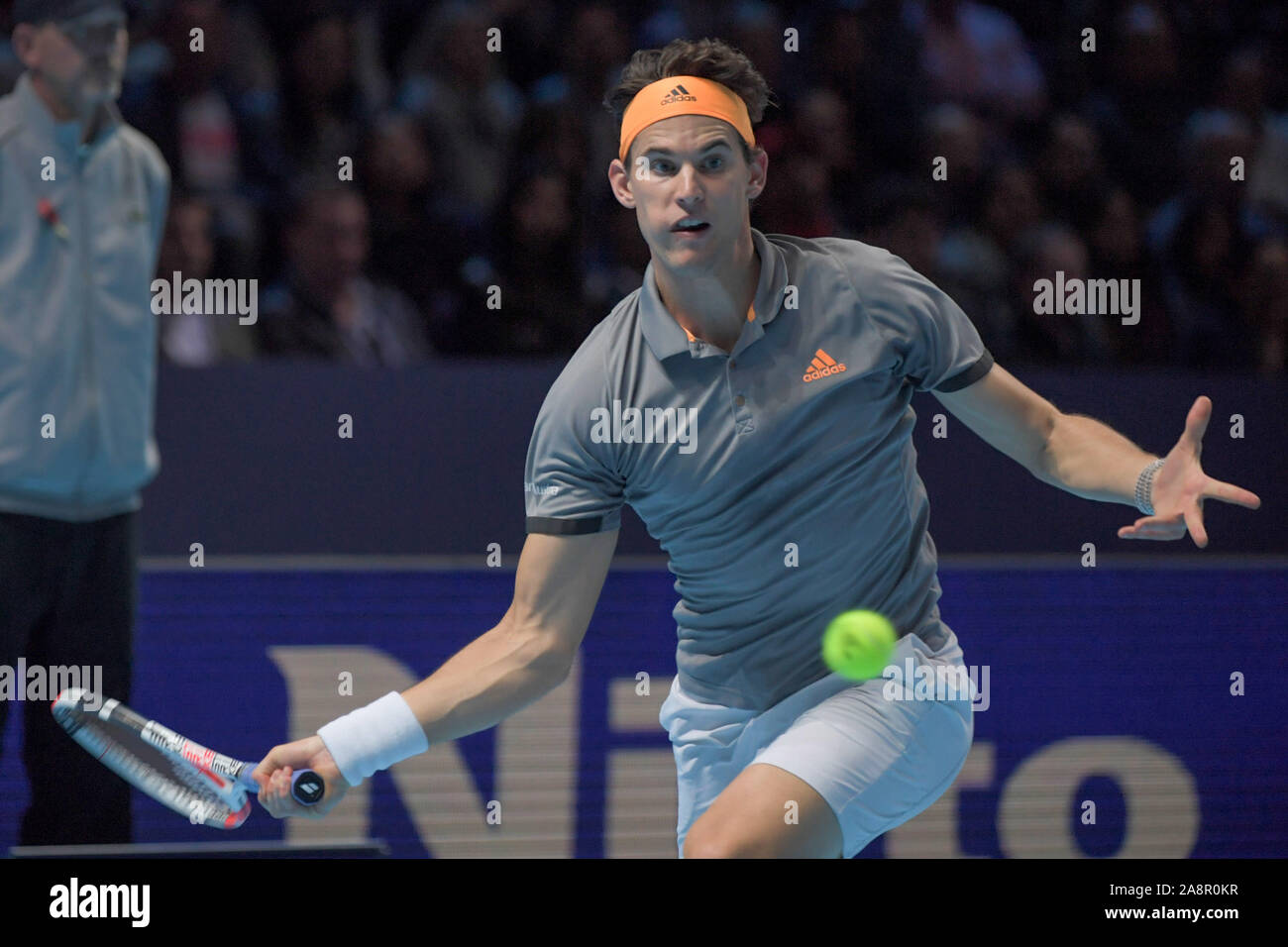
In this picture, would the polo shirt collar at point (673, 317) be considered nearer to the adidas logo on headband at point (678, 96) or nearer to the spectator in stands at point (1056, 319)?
the adidas logo on headband at point (678, 96)

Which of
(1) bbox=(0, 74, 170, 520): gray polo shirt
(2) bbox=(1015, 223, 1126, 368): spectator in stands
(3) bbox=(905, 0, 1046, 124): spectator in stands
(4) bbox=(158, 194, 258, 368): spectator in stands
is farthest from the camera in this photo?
(3) bbox=(905, 0, 1046, 124): spectator in stands

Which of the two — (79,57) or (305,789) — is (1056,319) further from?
(305,789)

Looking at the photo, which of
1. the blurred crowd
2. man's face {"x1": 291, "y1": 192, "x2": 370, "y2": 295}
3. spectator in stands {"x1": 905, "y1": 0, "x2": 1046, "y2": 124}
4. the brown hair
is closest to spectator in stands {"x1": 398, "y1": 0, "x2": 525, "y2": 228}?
the blurred crowd

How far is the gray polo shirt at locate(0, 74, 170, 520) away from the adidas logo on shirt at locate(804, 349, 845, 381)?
5.96 ft

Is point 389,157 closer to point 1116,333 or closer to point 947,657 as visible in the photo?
point 1116,333

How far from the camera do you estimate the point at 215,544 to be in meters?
4.05

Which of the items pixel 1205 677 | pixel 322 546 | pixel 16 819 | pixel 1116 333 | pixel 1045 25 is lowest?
pixel 16 819

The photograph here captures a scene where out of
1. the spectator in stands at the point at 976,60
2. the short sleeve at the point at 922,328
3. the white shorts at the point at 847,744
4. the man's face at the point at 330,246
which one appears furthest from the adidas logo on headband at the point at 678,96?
the spectator in stands at the point at 976,60

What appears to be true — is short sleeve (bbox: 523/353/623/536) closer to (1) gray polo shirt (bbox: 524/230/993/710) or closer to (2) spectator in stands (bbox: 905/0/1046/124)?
(1) gray polo shirt (bbox: 524/230/993/710)

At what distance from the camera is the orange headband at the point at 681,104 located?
282cm

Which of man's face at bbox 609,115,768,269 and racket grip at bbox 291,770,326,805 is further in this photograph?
man's face at bbox 609,115,768,269

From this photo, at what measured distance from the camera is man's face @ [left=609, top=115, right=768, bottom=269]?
2.74 m

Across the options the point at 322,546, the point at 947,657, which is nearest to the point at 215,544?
the point at 322,546
